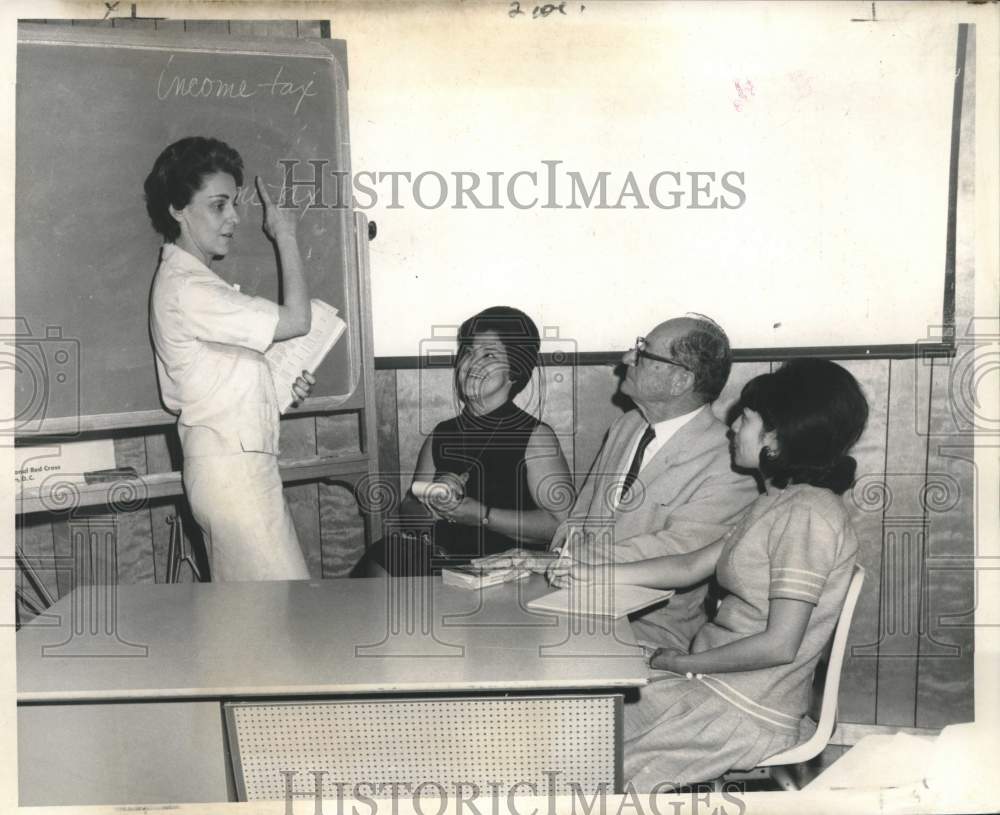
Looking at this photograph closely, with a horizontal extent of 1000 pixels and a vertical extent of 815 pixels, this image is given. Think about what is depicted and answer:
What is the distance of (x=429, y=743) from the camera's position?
7.93 ft

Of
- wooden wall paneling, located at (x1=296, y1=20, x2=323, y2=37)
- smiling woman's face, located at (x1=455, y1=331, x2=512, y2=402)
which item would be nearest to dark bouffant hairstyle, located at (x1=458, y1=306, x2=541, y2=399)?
Result: smiling woman's face, located at (x1=455, y1=331, x2=512, y2=402)

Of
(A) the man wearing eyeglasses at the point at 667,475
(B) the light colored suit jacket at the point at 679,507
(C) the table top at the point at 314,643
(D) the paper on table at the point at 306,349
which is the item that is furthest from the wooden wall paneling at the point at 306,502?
(B) the light colored suit jacket at the point at 679,507

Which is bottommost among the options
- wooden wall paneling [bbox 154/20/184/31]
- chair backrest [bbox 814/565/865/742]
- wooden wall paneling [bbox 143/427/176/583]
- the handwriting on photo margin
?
chair backrest [bbox 814/565/865/742]

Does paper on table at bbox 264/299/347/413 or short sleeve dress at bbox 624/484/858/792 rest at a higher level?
paper on table at bbox 264/299/347/413

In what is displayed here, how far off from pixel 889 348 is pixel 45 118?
2.81 m

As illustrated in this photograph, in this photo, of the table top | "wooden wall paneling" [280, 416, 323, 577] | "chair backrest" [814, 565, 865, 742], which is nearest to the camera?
the table top

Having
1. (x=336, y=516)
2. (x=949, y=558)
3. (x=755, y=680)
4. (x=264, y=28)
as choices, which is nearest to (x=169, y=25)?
(x=264, y=28)

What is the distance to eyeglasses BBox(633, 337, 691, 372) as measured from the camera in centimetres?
336

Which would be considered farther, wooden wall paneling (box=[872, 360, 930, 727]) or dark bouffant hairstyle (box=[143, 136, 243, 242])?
wooden wall paneling (box=[872, 360, 930, 727])

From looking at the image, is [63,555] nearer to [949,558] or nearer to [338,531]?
[338,531]

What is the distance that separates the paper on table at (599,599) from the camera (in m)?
2.63

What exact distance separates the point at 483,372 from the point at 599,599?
3.46ft

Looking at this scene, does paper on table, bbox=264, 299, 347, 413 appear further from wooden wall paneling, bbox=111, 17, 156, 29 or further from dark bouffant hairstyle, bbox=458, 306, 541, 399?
wooden wall paneling, bbox=111, 17, 156, 29

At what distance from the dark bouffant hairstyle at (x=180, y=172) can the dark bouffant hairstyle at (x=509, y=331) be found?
92 cm
